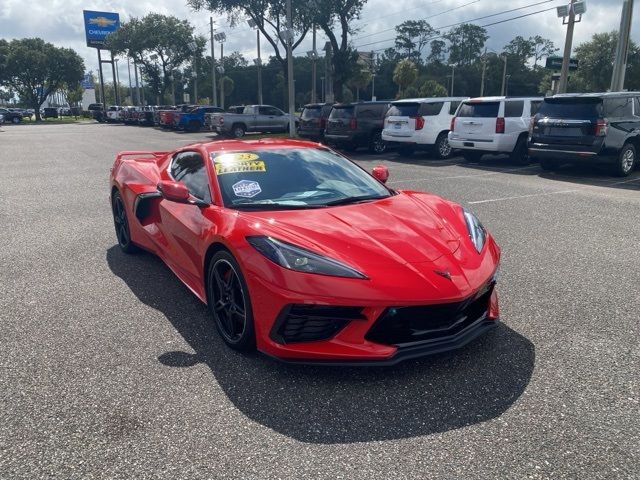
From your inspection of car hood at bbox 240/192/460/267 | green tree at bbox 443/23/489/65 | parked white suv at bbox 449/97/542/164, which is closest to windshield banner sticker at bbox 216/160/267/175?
car hood at bbox 240/192/460/267

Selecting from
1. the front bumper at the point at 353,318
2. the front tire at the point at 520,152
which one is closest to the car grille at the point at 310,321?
the front bumper at the point at 353,318

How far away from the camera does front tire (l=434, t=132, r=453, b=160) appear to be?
16.0 m

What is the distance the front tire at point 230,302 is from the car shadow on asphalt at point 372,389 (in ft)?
0.38

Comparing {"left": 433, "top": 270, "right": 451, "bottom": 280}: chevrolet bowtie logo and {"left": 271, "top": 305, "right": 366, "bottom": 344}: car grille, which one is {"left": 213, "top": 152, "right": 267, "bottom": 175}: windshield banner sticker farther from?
{"left": 433, "top": 270, "right": 451, "bottom": 280}: chevrolet bowtie logo

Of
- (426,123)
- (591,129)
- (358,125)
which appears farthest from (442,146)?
(591,129)

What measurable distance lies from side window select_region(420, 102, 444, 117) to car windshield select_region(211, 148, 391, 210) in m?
12.1

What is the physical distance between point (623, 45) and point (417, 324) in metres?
18.0

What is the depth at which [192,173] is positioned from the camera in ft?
14.9

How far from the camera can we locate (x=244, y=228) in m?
3.41

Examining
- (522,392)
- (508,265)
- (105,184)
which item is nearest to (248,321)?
(522,392)

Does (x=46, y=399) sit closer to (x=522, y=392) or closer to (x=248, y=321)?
(x=248, y=321)

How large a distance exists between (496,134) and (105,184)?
9.54m

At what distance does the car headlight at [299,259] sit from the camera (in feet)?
9.86

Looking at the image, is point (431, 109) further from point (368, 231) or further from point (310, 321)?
point (310, 321)
